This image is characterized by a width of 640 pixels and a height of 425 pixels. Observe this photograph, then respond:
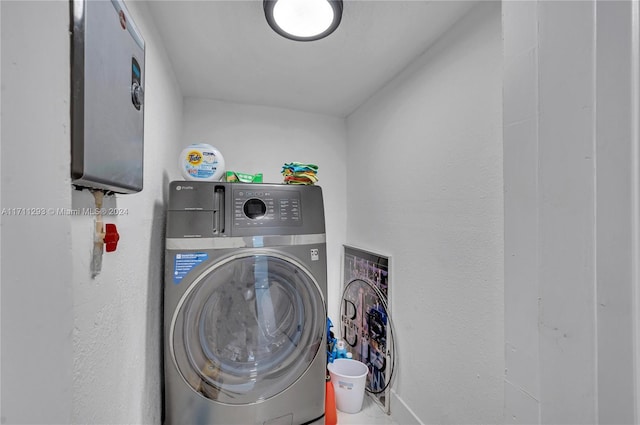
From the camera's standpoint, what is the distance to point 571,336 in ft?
1.21

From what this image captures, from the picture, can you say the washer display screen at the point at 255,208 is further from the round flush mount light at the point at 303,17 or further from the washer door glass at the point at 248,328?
the round flush mount light at the point at 303,17

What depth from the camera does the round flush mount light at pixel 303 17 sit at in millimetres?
955

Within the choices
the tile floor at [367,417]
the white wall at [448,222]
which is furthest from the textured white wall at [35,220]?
the tile floor at [367,417]

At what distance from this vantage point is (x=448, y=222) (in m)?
1.19

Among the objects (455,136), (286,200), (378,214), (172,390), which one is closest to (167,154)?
(286,200)

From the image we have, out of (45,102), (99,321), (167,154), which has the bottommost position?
(99,321)

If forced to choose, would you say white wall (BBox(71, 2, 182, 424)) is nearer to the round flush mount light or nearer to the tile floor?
the round flush mount light

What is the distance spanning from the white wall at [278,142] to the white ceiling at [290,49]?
133mm

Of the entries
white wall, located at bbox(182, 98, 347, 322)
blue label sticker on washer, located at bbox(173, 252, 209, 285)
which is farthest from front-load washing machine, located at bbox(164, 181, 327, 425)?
white wall, located at bbox(182, 98, 347, 322)

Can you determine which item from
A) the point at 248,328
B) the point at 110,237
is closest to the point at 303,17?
the point at 110,237

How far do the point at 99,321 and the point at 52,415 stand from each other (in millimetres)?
249

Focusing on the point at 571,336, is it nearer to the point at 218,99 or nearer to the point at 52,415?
the point at 52,415

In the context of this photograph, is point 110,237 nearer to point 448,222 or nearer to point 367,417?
point 448,222
